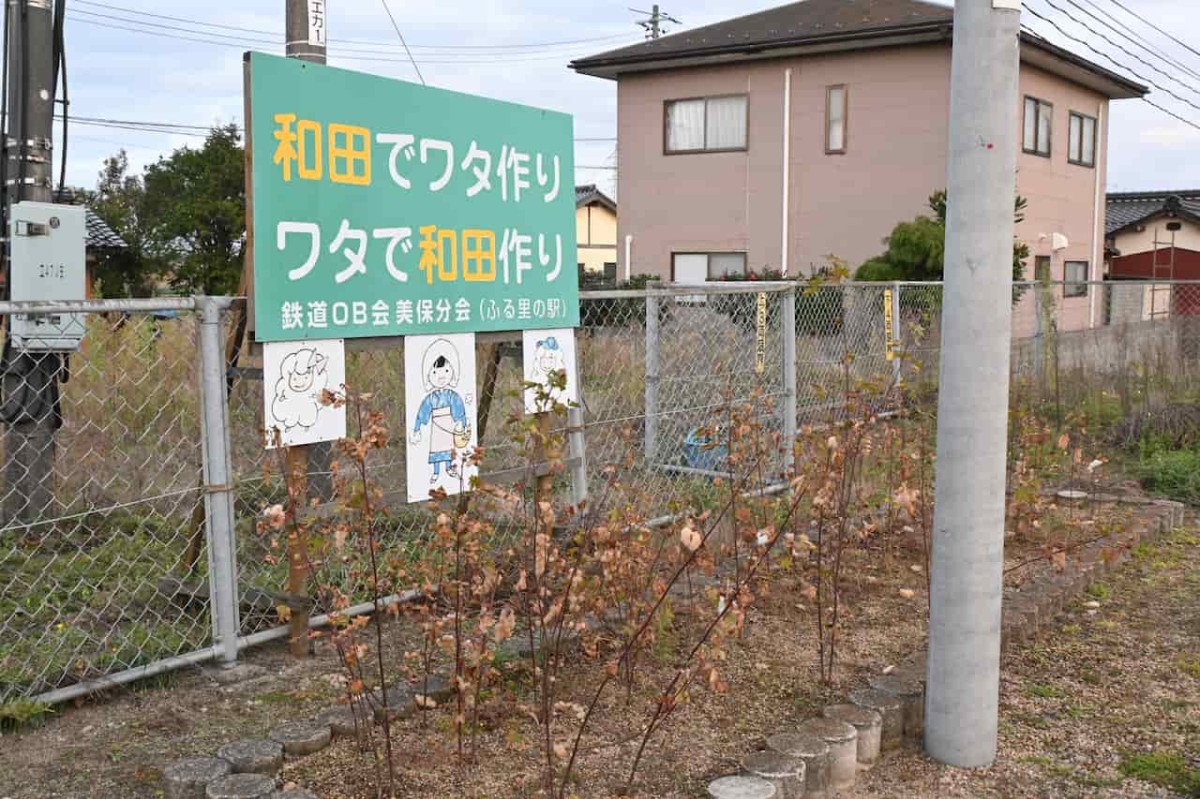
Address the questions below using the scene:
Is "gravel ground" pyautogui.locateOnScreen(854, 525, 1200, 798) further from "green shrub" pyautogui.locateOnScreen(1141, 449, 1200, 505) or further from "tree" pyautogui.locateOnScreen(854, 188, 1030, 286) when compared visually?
"tree" pyautogui.locateOnScreen(854, 188, 1030, 286)

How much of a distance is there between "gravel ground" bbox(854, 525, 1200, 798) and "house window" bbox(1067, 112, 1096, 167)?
18.1m

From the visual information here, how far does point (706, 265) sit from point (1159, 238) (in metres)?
13.5

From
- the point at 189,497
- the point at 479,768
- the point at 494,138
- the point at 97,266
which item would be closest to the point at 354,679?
the point at 479,768

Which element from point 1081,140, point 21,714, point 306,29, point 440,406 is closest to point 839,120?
point 1081,140

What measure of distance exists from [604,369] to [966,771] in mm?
5594

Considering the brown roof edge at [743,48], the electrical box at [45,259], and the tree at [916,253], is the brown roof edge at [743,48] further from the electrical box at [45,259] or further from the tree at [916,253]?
the electrical box at [45,259]

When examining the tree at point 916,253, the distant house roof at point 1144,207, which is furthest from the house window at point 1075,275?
the tree at point 916,253

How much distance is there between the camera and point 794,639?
14.8 feet

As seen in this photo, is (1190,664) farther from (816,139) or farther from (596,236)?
(596,236)

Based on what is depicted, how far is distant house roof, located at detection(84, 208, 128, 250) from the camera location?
2519 cm

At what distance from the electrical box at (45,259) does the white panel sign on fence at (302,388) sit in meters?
1.70

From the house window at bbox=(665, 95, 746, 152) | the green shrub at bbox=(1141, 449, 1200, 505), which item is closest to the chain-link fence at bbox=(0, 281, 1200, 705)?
the green shrub at bbox=(1141, 449, 1200, 505)

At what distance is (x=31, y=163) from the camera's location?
18.0 feet

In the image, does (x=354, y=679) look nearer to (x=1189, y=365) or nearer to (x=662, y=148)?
(x=1189, y=365)
